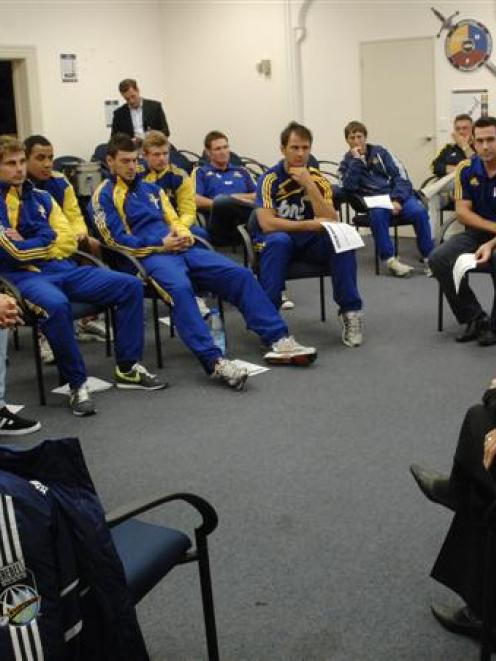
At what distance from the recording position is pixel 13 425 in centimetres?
384

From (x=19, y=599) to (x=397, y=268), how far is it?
18.0 feet

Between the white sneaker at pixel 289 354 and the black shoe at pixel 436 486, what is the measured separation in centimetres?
205

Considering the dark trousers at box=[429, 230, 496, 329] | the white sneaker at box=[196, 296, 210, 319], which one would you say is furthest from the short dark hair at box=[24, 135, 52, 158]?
the dark trousers at box=[429, 230, 496, 329]

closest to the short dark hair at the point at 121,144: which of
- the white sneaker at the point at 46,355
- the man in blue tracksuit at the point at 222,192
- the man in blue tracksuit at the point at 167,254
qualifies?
the man in blue tracksuit at the point at 167,254

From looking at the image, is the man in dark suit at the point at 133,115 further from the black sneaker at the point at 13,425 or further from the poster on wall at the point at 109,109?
the black sneaker at the point at 13,425

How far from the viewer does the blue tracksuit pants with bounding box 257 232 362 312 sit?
488cm

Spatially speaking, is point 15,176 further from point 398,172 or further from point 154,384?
point 398,172

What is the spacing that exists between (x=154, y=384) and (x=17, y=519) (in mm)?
2905

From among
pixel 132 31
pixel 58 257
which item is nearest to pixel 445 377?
pixel 58 257

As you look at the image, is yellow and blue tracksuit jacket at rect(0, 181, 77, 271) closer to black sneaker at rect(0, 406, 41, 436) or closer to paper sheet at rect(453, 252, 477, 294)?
black sneaker at rect(0, 406, 41, 436)

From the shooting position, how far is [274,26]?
869 centimetres

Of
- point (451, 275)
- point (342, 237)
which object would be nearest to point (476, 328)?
point (451, 275)

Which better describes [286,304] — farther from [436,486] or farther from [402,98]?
[436,486]

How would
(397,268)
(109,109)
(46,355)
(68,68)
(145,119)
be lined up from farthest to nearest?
(109,109)
(68,68)
(145,119)
(397,268)
(46,355)
